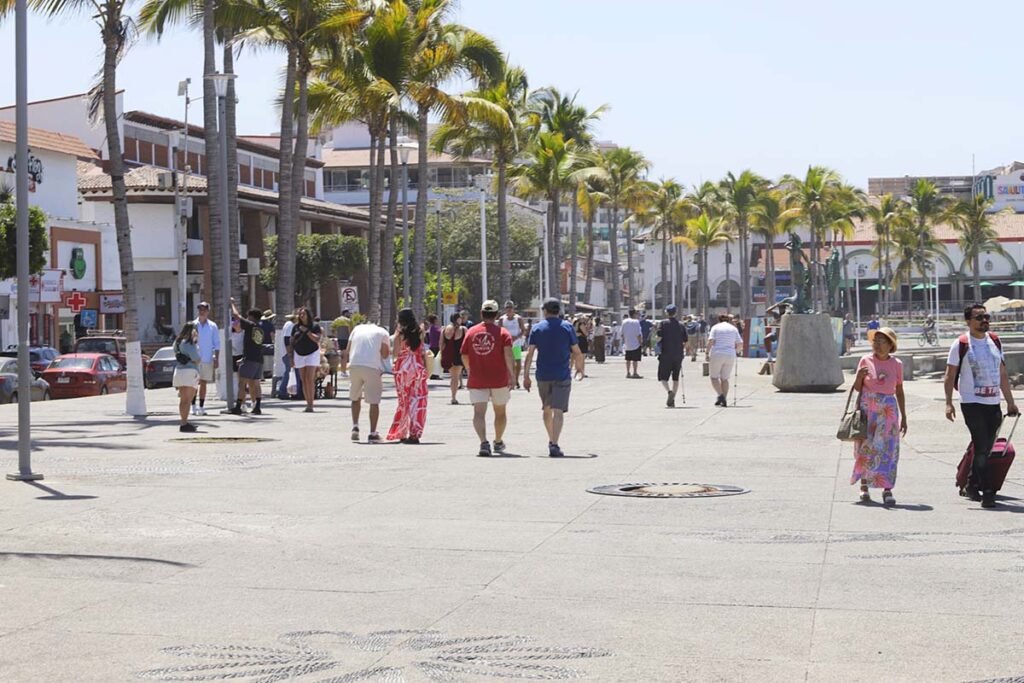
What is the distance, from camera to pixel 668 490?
44.7 ft

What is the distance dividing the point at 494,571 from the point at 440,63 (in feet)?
112

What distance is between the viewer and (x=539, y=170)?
2534 inches

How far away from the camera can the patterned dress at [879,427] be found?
12742 mm

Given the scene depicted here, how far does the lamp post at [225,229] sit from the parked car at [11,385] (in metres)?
6.11

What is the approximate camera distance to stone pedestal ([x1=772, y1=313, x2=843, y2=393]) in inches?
1238

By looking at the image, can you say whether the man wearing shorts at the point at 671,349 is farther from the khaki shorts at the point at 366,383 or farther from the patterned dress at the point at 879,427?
the patterned dress at the point at 879,427

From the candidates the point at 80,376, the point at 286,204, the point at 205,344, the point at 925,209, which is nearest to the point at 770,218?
the point at 925,209

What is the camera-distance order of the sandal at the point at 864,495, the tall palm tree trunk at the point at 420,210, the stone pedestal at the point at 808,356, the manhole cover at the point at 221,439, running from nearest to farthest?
the sandal at the point at 864,495 → the manhole cover at the point at 221,439 → the stone pedestal at the point at 808,356 → the tall palm tree trunk at the point at 420,210

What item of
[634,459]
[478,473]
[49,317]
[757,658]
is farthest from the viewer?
[49,317]

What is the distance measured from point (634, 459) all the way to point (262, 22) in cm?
1913

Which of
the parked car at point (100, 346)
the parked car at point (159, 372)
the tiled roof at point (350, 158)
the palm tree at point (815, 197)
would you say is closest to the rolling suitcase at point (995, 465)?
the parked car at point (159, 372)

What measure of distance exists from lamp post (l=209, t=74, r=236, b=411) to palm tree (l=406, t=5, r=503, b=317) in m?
11.8

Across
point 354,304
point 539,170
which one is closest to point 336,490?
point 354,304

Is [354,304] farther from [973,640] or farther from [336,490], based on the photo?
[973,640]
